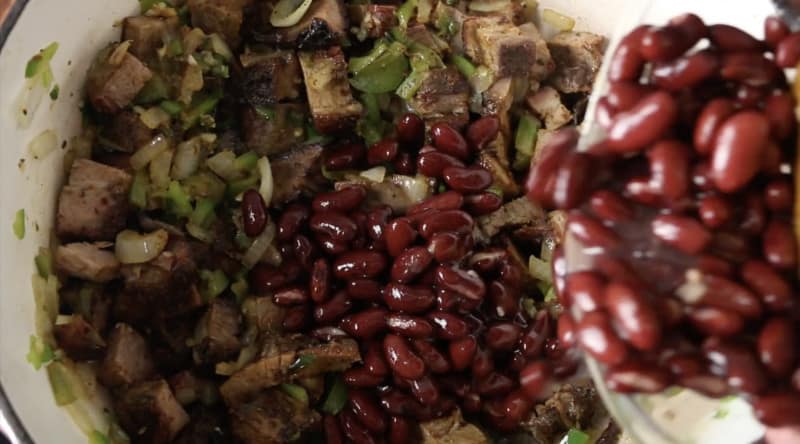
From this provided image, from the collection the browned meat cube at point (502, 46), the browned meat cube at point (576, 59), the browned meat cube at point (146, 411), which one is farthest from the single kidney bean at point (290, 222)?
the browned meat cube at point (576, 59)

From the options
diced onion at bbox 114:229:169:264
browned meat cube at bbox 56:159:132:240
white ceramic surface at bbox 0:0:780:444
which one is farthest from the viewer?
diced onion at bbox 114:229:169:264

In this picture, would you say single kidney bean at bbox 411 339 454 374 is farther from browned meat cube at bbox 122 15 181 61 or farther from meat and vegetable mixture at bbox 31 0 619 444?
browned meat cube at bbox 122 15 181 61

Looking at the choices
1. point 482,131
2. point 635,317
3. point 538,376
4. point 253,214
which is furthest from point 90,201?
point 635,317

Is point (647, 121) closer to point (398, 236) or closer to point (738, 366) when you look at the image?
point (738, 366)

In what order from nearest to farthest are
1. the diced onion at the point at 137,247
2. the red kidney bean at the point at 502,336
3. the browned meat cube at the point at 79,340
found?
the browned meat cube at the point at 79,340, the diced onion at the point at 137,247, the red kidney bean at the point at 502,336

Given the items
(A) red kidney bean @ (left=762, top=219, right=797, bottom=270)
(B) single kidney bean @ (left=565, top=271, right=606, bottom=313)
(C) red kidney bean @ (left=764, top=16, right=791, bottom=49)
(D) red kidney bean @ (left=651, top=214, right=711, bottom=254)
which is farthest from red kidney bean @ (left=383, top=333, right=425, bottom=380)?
(C) red kidney bean @ (left=764, top=16, right=791, bottom=49)

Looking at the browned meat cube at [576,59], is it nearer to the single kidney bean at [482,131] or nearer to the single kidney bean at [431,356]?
the single kidney bean at [482,131]

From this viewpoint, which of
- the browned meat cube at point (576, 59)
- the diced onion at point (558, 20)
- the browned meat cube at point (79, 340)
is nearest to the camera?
the browned meat cube at point (79, 340)
